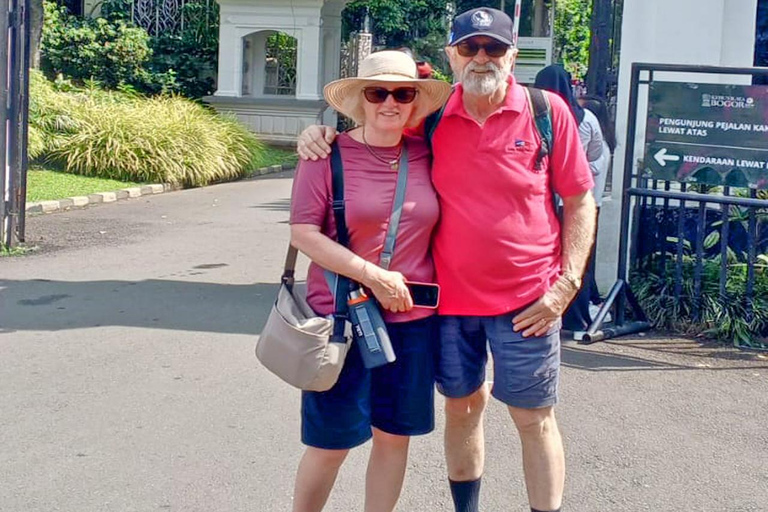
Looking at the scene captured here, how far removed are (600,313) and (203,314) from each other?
2906 mm

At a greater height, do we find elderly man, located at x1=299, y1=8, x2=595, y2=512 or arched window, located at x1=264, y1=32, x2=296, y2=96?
arched window, located at x1=264, y1=32, x2=296, y2=96

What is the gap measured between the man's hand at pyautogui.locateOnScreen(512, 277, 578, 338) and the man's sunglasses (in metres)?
0.83

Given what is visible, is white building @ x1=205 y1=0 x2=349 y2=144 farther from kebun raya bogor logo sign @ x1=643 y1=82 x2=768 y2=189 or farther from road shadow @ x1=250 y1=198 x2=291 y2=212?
kebun raya bogor logo sign @ x1=643 y1=82 x2=768 y2=189

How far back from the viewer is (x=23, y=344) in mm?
7316

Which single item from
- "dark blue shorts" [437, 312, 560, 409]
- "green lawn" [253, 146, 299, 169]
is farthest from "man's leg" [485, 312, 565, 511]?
"green lawn" [253, 146, 299, 169]

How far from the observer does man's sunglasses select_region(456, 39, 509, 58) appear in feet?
12.4

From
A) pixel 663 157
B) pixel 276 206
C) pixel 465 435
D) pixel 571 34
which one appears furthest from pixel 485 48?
pixel 571 34

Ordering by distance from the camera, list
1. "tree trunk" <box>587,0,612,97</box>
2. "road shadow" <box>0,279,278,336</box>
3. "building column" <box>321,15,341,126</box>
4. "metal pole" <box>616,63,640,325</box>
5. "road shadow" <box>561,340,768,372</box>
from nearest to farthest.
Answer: "road shadow" <box>561,340,768,372</box> < "metal pole" <box>616,63,640,325</box> < "road shadow" <box>0,279,278,336</box> < "tree trunk" <box>587,0,612,97</box> < "building column" <box>321,15,341,126</box>

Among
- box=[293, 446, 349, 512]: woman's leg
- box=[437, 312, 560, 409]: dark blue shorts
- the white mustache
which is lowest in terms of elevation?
box=[293, 446, 349, 512]: woman's leg

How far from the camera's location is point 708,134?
7.51m

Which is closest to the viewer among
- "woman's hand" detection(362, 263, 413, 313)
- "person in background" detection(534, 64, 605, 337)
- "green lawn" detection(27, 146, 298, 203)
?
"woman's hand" detection(362, 263, 413, 313)

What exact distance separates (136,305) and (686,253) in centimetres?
417

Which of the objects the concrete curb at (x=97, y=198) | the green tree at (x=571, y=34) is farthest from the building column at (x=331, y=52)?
the green tree at (x=571, y=34)

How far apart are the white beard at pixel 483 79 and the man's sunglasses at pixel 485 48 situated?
34mm
